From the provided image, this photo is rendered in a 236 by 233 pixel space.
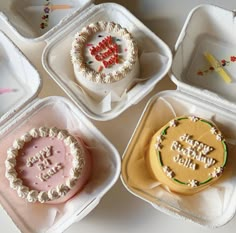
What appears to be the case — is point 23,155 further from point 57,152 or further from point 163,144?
point 163,144

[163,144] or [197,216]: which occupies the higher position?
[163,144]

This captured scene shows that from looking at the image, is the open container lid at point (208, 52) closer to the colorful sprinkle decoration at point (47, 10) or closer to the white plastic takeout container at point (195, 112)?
the white plastic takeout container at point (195, 112)

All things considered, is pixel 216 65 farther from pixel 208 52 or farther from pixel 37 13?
pixel 37 13

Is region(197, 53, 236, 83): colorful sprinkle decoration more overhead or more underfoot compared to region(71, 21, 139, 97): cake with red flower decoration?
more underfoot

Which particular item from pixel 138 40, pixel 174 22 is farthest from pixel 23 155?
pixel 174 22

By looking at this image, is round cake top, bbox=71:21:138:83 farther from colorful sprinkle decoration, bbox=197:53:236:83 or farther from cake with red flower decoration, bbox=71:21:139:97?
colorful sprinkle decoration, bbox=197:53:236:83

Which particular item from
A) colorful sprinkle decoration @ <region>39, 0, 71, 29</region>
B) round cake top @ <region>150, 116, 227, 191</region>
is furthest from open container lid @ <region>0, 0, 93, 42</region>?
round cake top @ <region>150, 116, 227, 191</region>

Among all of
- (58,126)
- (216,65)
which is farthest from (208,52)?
(58,126)
